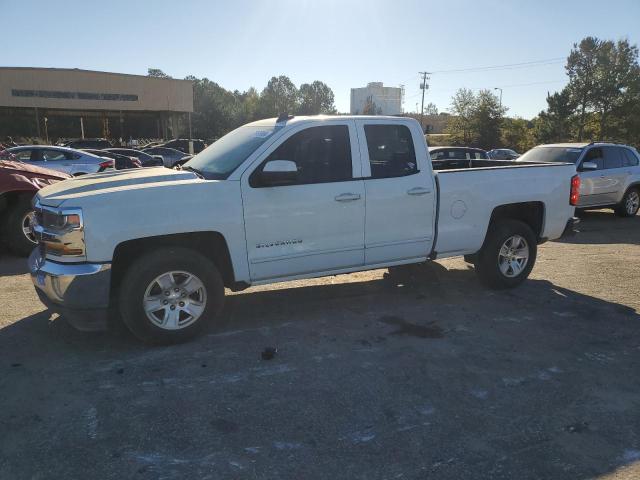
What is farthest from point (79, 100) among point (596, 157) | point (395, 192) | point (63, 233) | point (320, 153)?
point (395, 192)

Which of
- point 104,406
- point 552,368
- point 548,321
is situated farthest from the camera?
point 548,321

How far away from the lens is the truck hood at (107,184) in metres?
4.11

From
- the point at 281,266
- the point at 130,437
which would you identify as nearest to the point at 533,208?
the point at 281,266

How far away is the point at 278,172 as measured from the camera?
4359mm

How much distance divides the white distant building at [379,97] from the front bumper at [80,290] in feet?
382

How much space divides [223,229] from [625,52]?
57.0 meters

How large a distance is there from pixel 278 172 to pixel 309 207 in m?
0.50

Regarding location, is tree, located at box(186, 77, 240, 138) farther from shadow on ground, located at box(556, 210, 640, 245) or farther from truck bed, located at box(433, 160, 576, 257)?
truck bed, located at box(433, 160, 576, 257)

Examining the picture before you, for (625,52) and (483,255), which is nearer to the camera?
(483,255)

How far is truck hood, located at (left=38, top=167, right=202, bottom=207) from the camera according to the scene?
162 inches

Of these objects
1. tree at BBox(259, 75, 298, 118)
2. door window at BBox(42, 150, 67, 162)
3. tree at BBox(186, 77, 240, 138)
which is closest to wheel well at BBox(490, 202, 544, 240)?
door window at BBox(42, 150, 67, 162)

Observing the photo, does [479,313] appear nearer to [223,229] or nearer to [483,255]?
[483,255]

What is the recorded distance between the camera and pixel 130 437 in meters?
3.05

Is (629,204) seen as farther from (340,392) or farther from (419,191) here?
(340,392)
